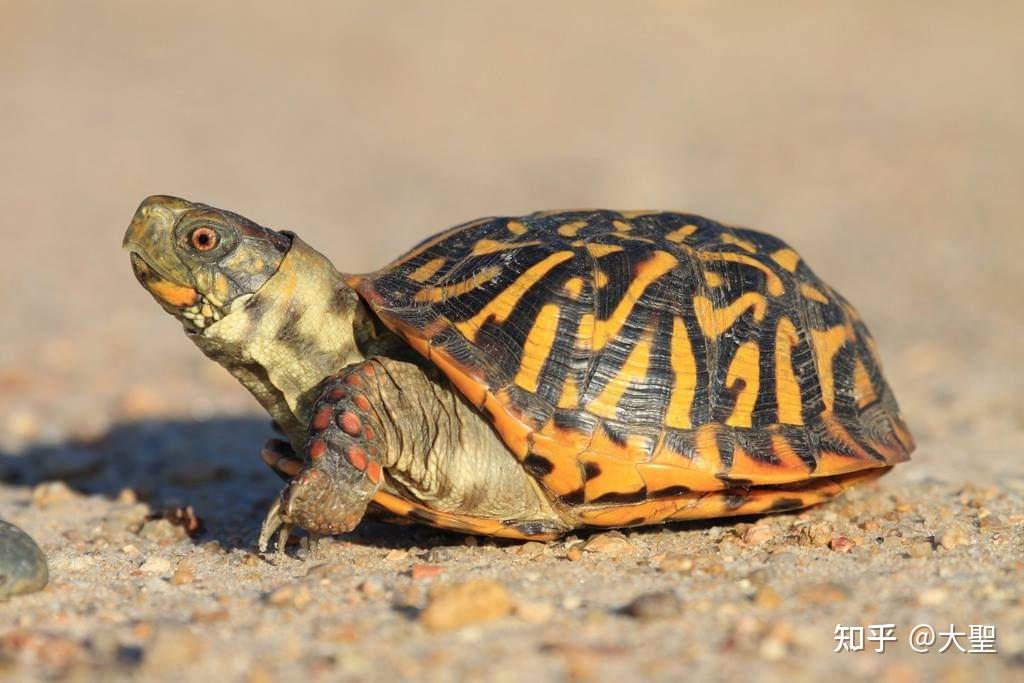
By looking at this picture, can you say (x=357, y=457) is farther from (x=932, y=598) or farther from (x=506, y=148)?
(x=506, y=148)

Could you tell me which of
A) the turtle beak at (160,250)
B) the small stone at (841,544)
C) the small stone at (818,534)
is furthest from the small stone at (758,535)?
the turtle beak at (160,250)

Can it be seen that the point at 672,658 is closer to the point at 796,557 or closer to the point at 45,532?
the point at 796,557

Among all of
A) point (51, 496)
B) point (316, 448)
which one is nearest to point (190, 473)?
point (51, 496)

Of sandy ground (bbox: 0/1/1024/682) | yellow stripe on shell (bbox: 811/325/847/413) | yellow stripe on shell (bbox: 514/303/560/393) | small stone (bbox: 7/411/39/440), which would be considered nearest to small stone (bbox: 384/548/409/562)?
sandy ground (bbox: 0/1/1024/682)

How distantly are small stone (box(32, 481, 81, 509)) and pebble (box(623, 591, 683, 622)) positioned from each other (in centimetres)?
330

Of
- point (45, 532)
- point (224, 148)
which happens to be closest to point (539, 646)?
point (45, 532)

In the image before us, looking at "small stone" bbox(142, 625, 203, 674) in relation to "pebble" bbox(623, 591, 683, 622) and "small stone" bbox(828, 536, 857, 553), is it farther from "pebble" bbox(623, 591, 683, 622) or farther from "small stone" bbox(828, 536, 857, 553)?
"small stone" bbox(828, 536, 857, 553)

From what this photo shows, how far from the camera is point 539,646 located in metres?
3.10

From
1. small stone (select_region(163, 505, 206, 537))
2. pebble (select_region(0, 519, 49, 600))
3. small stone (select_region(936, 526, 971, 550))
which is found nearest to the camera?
pebble (select_region(0, 519, 49, 600))

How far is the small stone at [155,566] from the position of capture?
13.6 ft

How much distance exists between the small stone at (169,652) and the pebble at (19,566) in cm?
98

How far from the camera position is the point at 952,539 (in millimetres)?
4102

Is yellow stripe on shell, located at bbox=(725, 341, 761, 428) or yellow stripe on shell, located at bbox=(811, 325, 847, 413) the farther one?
yellow stripe on shell, located at bbox=(811, 325, 847, 413)

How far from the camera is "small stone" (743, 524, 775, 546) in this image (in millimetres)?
4309
